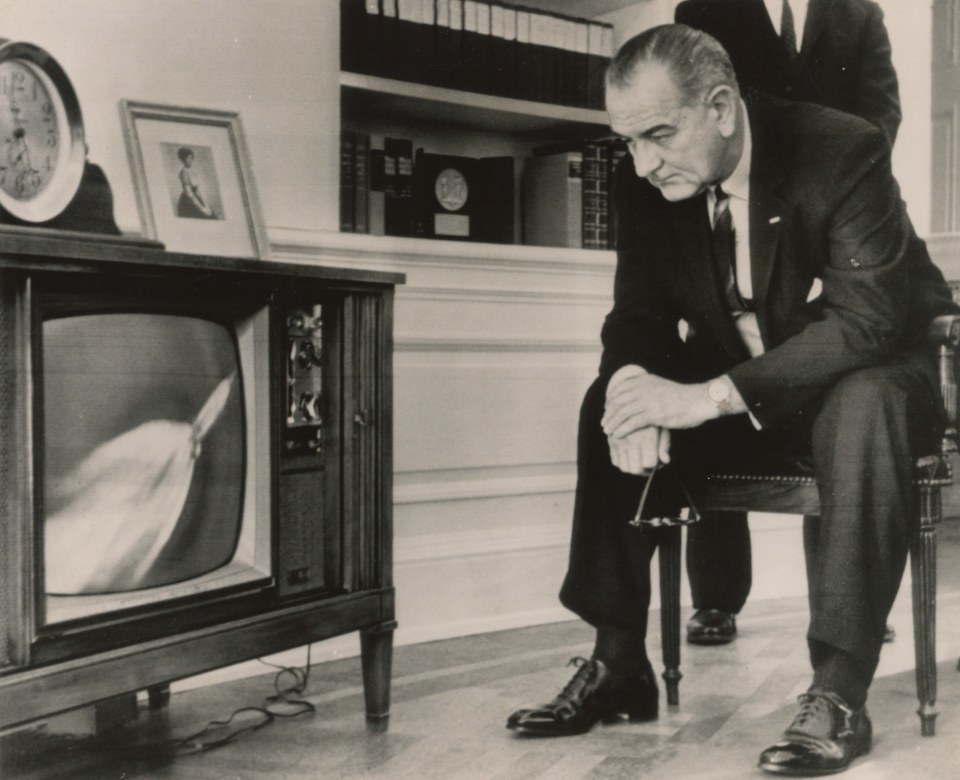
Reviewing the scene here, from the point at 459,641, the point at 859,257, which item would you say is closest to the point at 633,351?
the point at 859,257

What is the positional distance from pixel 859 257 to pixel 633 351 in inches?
14.1

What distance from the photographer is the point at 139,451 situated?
1.39 metres

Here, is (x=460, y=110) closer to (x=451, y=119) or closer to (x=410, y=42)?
(x=451, y=119)

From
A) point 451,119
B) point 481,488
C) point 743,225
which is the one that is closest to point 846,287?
point 743,225

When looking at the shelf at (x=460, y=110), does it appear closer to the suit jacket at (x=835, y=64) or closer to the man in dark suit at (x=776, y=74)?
the man in dark suit at (x=776, y=74)

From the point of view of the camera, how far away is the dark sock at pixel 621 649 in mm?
1735

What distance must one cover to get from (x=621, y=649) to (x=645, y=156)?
0.72m

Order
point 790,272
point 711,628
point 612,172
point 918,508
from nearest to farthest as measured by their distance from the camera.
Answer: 1. point 918,508
2. point 790,272
3. point 711,628
4. point 612,172

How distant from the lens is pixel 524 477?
2631 millimetres

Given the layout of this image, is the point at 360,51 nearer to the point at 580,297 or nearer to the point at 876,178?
the point at 580,297

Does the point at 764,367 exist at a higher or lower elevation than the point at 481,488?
higher

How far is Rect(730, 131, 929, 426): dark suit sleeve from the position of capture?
1.64m

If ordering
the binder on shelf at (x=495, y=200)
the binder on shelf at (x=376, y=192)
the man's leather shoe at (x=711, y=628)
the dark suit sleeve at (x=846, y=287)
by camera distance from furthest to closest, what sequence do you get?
the binder on shelf at (x=495, y=200)
the binder on shelf at (x=376, y=192)
the man's leather shoe at (x=711, y=628)
the dark suit sleeve at (x=846, y=287)

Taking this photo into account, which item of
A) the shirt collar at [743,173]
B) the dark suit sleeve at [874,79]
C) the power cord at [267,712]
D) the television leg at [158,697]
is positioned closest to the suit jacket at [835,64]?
the dark suit sleeve at [874,79]
